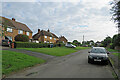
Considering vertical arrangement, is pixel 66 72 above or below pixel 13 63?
below

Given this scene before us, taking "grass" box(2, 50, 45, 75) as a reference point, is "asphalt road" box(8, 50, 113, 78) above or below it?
below

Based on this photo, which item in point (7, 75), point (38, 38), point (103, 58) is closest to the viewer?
point (7, 75)

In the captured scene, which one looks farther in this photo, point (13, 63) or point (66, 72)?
point (13, 63)

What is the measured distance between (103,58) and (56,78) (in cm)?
517

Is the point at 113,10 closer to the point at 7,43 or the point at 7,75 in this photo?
the point at 7,75

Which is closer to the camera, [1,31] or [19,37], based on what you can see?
[1,31]

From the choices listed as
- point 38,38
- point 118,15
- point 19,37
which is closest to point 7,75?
point 118,15

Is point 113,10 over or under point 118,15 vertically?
over

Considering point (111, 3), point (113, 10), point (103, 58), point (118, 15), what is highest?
point (111, 3)

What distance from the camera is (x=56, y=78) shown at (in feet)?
15.8

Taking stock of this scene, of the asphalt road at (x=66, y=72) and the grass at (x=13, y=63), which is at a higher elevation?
the grass at (x=13, y=63)

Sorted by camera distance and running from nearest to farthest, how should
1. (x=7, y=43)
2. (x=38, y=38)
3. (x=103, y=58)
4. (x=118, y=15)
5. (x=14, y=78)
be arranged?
(x=14, y=78) < (x=103, y=58) < (x=118, y=15) < (x=7, y=43) < (x=38, y=38)

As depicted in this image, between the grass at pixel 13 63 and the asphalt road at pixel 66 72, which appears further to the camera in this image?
the grass at pixel 13 63

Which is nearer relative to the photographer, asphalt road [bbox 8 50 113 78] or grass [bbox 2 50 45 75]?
asphalt road [bbox 8 50 113 78]
